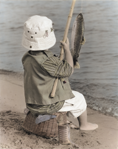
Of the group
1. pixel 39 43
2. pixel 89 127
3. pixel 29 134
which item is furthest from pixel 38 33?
pixel 89 127

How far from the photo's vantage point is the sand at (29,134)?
5.56 feet

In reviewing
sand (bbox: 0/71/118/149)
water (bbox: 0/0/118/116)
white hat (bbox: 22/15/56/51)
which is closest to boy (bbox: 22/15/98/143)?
white hat (bbox: 22/15/56/51)

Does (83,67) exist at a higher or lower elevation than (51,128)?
higher

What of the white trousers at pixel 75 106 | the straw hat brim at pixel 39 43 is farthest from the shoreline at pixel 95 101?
the straw hat brim at pixel 39 43

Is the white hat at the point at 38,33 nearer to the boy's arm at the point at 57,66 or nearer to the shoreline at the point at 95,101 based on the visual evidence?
the boy's arm at the point at 57,66

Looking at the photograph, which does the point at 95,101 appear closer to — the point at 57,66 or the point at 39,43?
the point at 57,66

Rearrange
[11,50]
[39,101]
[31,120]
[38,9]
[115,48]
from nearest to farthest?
1. [39,101]
2. [31,120]
3. [115,48]
4. [38,9]
5. [11,50]

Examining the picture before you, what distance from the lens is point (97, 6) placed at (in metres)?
2.17

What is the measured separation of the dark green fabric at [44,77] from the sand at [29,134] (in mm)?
307

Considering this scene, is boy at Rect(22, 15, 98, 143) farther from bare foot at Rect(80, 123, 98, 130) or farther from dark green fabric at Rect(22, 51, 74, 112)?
bare foot at Rect(80, 123, 98, 130)

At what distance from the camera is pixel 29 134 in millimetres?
1806

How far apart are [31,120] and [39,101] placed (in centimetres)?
24

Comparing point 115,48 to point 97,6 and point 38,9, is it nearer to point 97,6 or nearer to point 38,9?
point 97,6

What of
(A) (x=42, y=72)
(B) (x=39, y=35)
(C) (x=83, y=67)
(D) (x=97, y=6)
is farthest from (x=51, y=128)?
(D) (x=97, y=6)
